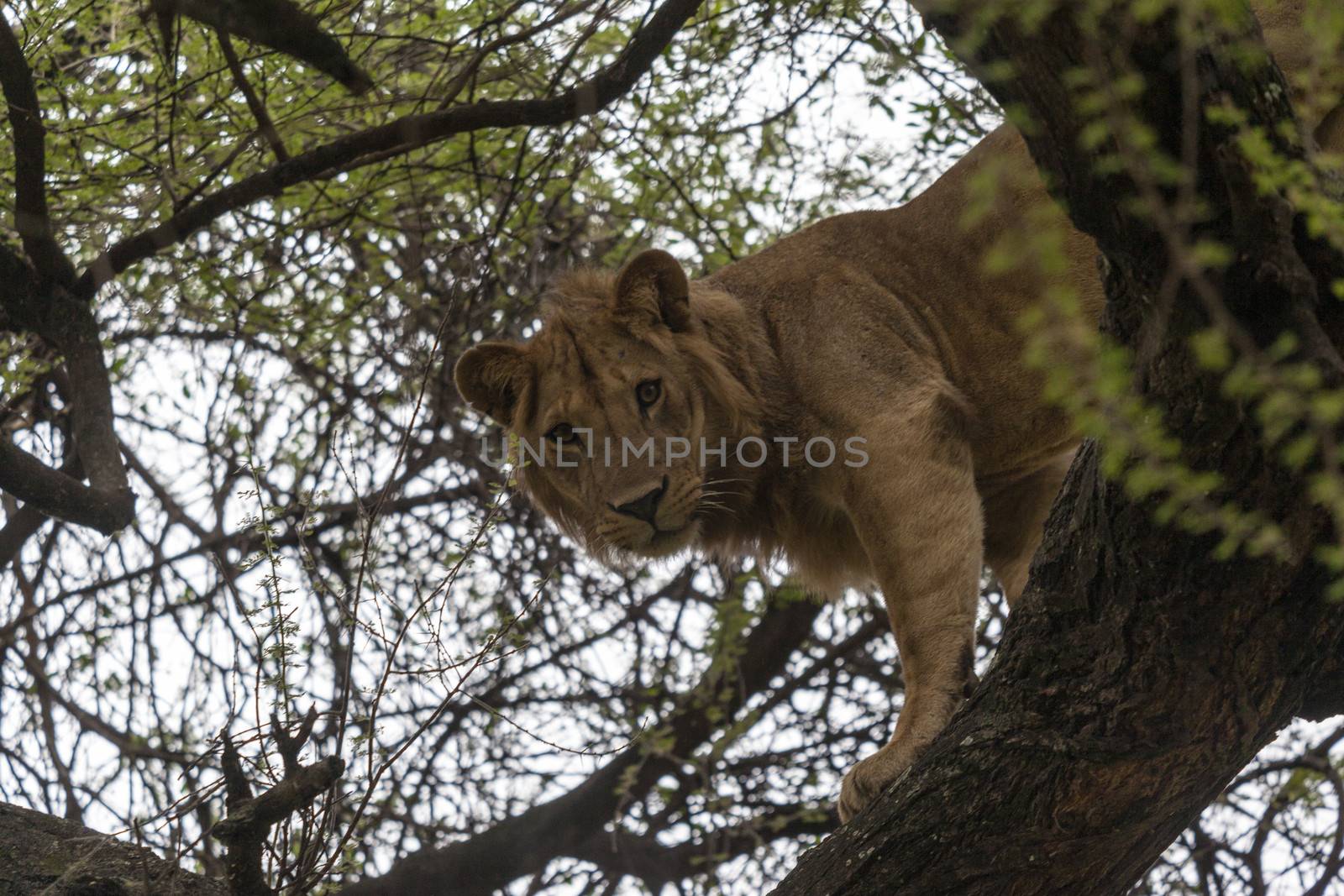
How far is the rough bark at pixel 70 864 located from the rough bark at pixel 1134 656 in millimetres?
1559

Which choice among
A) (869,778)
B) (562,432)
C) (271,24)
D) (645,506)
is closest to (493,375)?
(562,432)

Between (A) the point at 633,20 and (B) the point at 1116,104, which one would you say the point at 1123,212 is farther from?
(A) the point at 633,20

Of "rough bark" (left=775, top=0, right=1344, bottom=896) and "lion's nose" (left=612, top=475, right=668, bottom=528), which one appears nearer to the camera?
"rough bark" (left=775, top=0, right=1344, bottom=896)

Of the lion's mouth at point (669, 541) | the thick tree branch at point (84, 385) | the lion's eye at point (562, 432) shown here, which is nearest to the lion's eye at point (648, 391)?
the lion's eye at point (562, 432)

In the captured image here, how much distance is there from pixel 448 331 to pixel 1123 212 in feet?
14.6

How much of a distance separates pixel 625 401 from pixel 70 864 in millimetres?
2192

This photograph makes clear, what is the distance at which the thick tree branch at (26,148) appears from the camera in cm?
450

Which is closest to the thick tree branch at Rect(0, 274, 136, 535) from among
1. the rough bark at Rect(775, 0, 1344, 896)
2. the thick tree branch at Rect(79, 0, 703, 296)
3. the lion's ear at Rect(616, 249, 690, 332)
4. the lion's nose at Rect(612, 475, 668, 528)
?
the thick tree branch at Rect(79, 0, 703, 296)

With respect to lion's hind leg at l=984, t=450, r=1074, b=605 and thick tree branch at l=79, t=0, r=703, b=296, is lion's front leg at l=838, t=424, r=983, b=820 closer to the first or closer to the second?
lion's hind leg at l=984, t=450, r=1074, b=605

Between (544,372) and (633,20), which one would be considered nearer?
(544,372)

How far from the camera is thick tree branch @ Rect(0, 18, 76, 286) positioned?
4.50 m

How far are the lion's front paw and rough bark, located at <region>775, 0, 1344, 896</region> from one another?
61 cm

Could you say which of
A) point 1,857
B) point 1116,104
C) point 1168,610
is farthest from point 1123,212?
point 1,857

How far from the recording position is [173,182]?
538 cm
